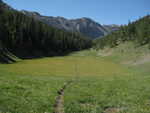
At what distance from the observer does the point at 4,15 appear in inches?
4321

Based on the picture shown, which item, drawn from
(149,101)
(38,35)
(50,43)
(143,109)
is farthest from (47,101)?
(50,43)

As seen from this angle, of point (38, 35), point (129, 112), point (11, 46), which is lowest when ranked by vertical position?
point (129, 112)

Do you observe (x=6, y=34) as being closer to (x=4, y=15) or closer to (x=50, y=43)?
(x=4, y=15)

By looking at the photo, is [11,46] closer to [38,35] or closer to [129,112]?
[38,35]

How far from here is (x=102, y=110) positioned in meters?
15.0

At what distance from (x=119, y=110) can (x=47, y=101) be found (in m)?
6.31

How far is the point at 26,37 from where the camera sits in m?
124

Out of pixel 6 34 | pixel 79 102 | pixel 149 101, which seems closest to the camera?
pixel 79 102

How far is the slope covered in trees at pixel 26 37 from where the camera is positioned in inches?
3994

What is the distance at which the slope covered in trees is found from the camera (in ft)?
333

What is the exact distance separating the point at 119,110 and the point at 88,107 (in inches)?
105

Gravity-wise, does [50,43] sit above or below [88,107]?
above

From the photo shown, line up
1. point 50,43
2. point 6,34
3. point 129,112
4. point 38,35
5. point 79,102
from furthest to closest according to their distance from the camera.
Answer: point 50,43, point 38,35, point 6,34, point 79,102, point 129,112

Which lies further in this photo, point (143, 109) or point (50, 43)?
point (50, 43)
